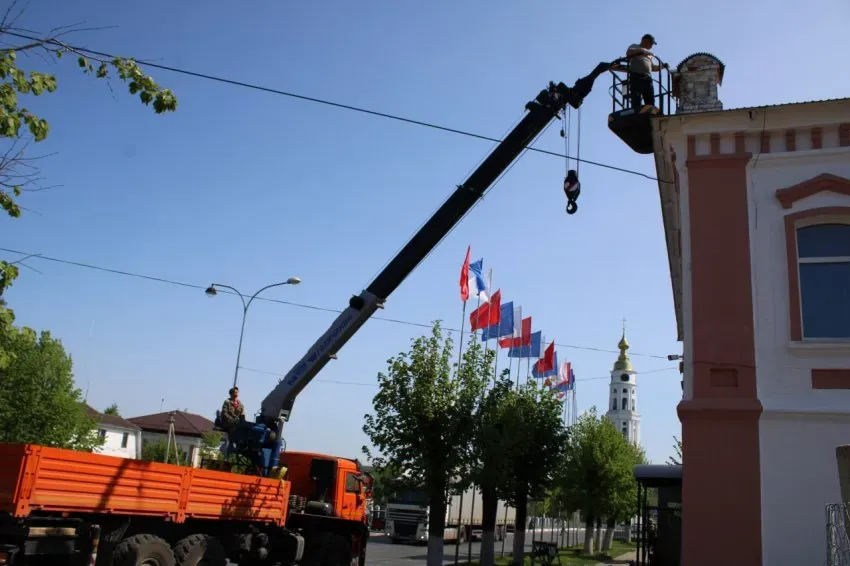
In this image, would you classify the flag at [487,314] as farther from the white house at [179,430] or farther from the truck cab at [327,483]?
the white house at [179,430]

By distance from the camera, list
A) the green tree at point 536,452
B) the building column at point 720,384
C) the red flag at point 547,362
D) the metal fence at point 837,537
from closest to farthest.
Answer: the metal fence at point 837,537 → the building column at point 720,384 → the green tree at point 536,452 → the red flag at point 547,362

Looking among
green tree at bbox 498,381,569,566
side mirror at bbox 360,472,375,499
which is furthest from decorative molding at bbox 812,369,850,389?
green tree at bbox 498,381,569,566

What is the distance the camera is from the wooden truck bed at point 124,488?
9.81 meters

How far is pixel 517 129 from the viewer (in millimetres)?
14609

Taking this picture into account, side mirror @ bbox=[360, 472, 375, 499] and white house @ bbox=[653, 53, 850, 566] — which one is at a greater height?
white house @ bbox=[653, 53, 850, 566]

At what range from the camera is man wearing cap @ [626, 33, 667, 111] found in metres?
13.2

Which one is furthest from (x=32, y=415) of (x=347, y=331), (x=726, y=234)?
(x=726, y=234)

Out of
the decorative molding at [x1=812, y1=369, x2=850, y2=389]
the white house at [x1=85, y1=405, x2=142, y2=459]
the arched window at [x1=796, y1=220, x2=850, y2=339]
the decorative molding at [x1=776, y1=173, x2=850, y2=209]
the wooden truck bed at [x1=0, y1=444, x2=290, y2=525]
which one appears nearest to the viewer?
the wooden truck bed at [x1=0, y1=444, x2=290, y2=525]

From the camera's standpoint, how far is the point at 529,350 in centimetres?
3234

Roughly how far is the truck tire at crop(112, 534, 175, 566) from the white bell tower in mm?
94891

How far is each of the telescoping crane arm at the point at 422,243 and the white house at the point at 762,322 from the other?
10.1 ft

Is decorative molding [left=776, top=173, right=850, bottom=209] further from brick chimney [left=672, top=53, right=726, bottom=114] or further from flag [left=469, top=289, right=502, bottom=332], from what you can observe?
flag [left=469, top=289, right=502, bottom=332]

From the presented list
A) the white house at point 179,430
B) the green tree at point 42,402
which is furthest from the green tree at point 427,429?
the white house at point 179,430

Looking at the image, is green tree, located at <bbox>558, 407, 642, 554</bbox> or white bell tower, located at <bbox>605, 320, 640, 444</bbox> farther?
white bell tower, located at <bbox>605, 320, 640, 444</bbox>
